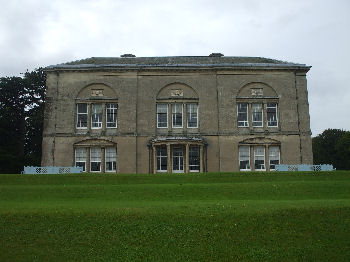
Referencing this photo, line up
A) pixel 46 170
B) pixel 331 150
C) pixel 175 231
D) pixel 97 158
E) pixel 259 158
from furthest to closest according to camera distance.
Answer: pixel 331 150, pixel 259 158, pixel 97 158, pixel 46 170, pixel 175 231

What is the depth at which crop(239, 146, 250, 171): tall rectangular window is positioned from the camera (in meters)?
37.8

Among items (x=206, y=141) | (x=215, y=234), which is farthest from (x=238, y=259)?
(x=206, y=141)

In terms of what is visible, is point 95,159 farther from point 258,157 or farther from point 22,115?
point 22,115

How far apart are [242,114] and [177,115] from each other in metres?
6.05

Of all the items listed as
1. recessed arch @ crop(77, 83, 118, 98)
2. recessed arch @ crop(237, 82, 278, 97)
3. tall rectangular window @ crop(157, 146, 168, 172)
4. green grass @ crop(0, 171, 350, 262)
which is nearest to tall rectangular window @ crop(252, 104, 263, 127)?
recessed arch @ crop(237, 82, 278, 97)

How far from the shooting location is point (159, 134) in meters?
38.2

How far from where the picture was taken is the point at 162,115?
38.7m

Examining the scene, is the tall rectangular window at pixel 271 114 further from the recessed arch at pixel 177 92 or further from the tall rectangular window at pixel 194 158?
the tall rectangular window at pixel 194 158

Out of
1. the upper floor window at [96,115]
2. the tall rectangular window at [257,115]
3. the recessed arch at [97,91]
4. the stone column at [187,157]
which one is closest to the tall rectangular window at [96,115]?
the upper floor window at [96,115]

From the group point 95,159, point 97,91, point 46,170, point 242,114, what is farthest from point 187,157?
point 46,170

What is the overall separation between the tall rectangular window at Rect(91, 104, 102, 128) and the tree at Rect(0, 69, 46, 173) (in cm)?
1461

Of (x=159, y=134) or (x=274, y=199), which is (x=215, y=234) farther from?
(x=159, y=134)

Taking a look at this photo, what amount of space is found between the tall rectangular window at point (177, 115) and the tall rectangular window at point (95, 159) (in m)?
7.44

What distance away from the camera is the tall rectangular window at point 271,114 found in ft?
127
